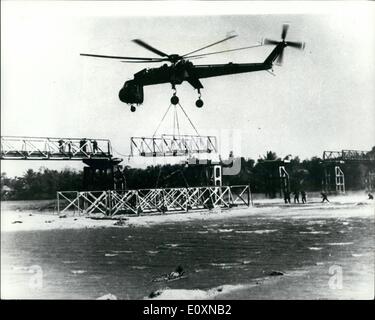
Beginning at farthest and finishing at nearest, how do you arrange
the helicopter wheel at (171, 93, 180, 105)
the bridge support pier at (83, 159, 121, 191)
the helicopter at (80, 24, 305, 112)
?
the bridge support pier at (83, 159, 121, 191), the helicopter wheel at (171, 93, 180, 105), the helicopter at (80, 24, 305, 112)

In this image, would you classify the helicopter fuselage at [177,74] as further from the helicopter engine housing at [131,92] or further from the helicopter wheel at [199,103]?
the helicopter wheel at [199,103]

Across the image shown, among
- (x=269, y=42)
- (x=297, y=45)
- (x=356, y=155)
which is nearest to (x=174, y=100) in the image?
(x=269, y=42)

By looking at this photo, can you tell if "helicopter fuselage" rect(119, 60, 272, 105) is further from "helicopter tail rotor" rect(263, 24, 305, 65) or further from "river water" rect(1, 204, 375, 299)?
"river water" rect(1, 204, 375, 299)

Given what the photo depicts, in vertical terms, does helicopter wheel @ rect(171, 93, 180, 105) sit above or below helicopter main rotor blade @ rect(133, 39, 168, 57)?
below

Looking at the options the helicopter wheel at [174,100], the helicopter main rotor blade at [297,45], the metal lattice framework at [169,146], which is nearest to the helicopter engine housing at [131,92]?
the helicopter wheel at [174,100]

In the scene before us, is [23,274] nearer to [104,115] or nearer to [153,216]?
[104,115]

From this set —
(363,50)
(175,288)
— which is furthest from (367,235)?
(175,288)

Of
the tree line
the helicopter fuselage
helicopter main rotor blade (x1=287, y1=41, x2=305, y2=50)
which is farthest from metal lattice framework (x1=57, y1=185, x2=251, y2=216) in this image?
helicopter main rotor blade (x1=287, y1=41, x2=305, y2=50)
